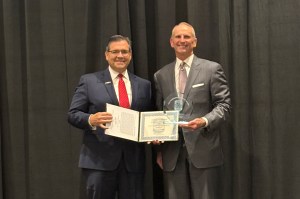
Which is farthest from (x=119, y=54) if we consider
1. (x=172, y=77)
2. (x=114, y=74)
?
(x=172, y=77)

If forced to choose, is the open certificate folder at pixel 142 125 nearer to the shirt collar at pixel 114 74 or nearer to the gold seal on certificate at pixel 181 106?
the gold seal on certificate at pixel 181 106

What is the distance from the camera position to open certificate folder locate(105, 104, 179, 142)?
250 centimetres

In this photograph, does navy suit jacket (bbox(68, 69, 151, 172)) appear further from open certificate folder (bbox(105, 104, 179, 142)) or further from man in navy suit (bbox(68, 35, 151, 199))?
open certificate folder (bbox(105, 104, 179, 142))

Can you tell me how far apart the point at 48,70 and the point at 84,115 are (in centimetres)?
90

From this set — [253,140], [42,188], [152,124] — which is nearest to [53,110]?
[42,188]

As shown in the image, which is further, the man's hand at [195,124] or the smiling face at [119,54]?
the smiling face at [119,54]

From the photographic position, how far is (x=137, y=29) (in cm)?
321

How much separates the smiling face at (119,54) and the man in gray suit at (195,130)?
0.30 metres

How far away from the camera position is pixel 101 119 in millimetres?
2449

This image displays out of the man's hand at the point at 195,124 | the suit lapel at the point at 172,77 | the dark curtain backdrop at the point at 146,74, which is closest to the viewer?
the man's hand at the point at 195,124

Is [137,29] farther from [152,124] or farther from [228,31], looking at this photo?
[152,124]

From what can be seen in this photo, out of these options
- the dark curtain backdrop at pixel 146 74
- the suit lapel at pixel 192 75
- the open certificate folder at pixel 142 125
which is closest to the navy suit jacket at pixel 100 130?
the open certificate folder at pixel 142 125

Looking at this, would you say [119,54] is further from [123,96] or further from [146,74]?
[146,74]

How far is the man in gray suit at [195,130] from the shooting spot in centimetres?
254
